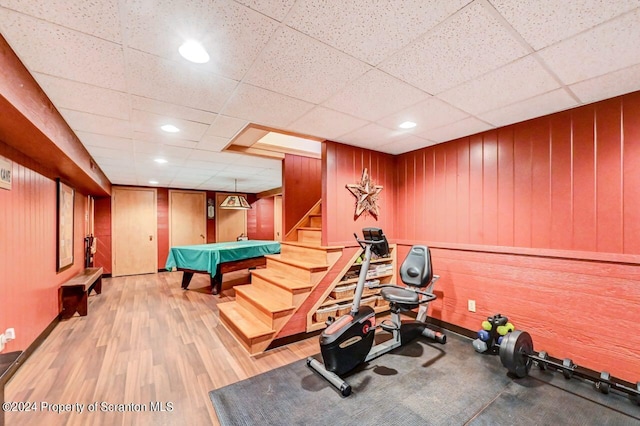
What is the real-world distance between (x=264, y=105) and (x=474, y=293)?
115 inches

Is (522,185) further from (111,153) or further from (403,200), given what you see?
(111,153)

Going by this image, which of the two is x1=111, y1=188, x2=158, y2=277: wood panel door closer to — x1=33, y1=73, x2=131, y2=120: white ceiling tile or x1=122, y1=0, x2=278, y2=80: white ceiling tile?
x1=33, y1=73, x2=131, y2=120: white ceiling tile

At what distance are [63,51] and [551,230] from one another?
3830 millimetres

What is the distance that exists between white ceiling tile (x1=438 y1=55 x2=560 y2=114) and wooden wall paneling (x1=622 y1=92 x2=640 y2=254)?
2.25 feet

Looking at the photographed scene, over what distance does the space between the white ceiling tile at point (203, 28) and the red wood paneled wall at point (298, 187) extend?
2.62 meters

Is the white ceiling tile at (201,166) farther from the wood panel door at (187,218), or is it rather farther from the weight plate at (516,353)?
the weight plate at (516,353)

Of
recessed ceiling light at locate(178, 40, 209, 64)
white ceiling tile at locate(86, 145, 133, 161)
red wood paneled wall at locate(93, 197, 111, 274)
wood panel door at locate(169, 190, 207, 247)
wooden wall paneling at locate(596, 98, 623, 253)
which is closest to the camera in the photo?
recessed ceiling light at locate(178, 40, 209, 64)

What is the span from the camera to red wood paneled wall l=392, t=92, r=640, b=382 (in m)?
2.08

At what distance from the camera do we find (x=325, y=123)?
2.67 metres

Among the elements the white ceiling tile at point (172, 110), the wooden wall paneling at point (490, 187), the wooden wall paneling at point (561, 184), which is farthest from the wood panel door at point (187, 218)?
the wooden wall paneling at point (561, 184)

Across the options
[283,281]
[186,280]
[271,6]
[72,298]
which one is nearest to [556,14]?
[271,6]

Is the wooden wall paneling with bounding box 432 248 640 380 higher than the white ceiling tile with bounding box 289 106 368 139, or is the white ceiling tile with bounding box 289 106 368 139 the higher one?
the white ceiling tile with bounding box 289 106 368 139

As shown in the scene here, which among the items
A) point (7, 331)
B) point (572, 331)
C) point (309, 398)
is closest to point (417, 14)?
point (309, 398)

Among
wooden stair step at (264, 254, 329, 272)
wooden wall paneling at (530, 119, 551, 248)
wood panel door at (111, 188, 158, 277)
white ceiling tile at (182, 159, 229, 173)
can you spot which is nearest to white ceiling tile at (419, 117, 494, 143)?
wooden wall paneling at (530, 119, 551, 248)
